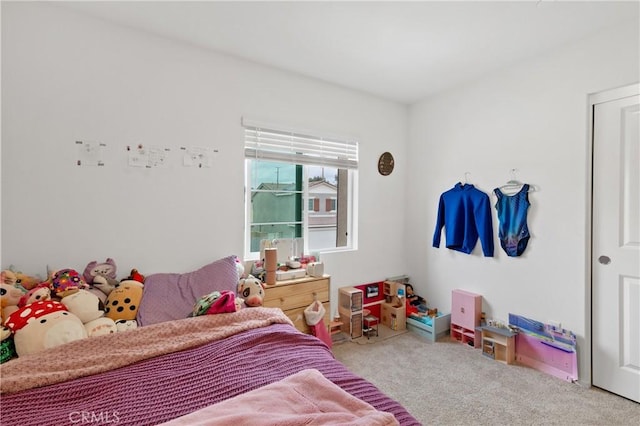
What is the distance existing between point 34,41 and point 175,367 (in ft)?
7.18

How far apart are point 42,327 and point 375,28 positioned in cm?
262

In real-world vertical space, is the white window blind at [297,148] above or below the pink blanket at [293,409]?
above

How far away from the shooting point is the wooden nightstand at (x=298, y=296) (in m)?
2.53

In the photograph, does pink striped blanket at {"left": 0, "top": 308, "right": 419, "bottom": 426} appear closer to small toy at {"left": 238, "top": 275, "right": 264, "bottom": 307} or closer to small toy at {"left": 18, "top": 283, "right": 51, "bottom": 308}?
small toy at {"left": 18, "top": 283, "right": 51, "bottom": 308}

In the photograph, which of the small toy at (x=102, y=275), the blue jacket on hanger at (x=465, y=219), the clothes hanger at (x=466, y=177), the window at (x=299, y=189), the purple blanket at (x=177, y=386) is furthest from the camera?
the clothes hanger at (x=466, y=177)

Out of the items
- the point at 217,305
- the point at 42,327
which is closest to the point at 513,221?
the point at 217,305

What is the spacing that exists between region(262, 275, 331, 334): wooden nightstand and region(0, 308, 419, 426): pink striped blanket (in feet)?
2.68

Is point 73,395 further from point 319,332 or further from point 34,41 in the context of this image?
point 34,41

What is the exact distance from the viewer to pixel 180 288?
2240 millimetres

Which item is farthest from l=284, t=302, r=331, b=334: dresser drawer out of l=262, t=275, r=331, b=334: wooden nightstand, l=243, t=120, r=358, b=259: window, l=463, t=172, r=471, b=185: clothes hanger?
l=463, t=172, r=471, b=185: clothes hanger

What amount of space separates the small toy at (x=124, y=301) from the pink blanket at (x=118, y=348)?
0.39 meters

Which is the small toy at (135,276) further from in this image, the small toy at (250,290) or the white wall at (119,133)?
the small toy at (250,290)

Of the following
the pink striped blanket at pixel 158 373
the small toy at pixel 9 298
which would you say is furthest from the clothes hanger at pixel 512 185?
the small toy at pixel 9 298

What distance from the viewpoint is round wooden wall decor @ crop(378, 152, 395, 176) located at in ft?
11.9
